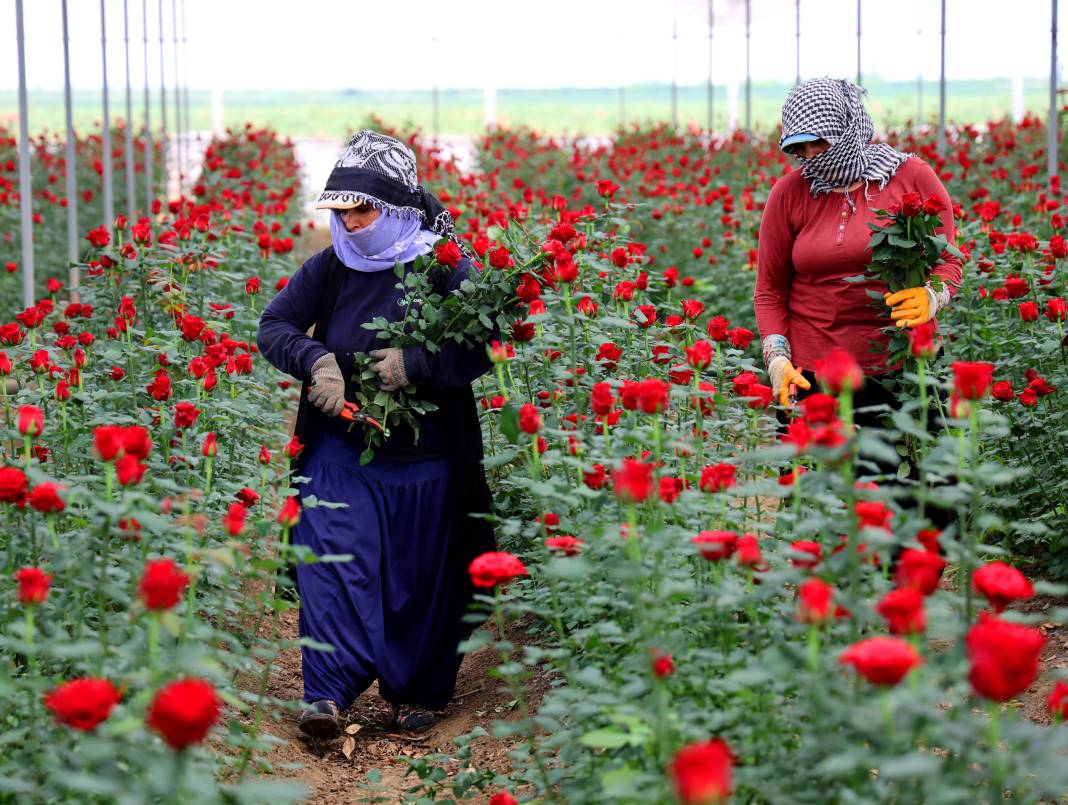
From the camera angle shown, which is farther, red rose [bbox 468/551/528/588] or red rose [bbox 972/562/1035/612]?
red rose [bbox 468/551/528/588]

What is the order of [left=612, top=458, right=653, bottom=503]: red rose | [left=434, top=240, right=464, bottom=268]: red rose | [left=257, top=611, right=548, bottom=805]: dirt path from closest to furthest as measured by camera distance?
1. [left=612, top=458, right=653, bottom=503]: red rose
2. [left=257, top=611, right=548, bottom=805]: dirt path
3. [left=434, top=240, right=464, bottom=268]: red rose

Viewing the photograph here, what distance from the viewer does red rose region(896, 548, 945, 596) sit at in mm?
1741

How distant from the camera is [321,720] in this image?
11.6ft

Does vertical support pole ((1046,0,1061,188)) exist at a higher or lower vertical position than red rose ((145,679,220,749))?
higher

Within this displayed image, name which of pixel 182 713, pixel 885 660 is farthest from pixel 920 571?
pixel 182 713

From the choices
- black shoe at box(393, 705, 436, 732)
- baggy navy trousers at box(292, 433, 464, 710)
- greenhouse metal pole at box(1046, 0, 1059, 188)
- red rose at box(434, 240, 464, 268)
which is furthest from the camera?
greenhouse metal pole at box(1046, 0, 1059, 188)

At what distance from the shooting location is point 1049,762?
1615 mm

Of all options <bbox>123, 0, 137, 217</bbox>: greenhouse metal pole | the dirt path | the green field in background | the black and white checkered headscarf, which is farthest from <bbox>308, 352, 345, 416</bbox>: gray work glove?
the green field in background

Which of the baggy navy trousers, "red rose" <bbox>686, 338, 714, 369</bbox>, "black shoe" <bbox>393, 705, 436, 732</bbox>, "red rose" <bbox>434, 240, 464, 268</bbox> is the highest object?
"red rose" <bbox>434, 240, 464, 268</bbox>

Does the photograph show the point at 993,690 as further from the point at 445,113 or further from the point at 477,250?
the point at 445,113

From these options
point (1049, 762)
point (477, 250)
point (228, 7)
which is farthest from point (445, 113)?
point (1049, 762)

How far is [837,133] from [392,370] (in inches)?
52.8

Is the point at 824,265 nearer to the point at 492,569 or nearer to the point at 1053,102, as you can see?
the point at 492,569

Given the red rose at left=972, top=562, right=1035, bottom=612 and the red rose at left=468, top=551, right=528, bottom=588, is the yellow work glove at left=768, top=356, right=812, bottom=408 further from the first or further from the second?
the red rose at left=972, top=562, right=1035, bottom=612
